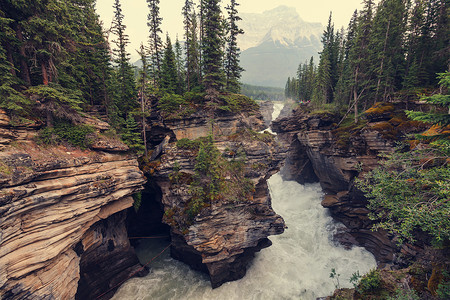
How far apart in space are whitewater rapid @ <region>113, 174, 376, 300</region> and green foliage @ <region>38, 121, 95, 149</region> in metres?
15.8

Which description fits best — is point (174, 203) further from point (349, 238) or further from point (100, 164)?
point (349, 238)

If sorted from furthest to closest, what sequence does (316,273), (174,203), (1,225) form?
(316,273) < (174,203) < (1,225)

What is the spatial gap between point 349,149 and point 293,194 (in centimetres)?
1628

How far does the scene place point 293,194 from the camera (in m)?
36.4

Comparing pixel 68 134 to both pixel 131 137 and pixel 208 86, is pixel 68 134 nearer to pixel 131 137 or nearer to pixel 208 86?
pixel 131 137

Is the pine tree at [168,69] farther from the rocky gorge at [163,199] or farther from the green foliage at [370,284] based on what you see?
the green foliage at [370,284]

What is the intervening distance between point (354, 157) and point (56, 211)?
31426 millimetres

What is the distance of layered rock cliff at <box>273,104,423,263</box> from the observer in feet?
65.5

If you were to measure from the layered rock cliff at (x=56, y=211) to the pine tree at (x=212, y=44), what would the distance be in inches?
512

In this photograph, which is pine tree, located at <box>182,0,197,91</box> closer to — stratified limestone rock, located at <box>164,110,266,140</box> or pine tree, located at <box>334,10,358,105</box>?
stratified limestone rock, located at <box>164,110,266,140</box>

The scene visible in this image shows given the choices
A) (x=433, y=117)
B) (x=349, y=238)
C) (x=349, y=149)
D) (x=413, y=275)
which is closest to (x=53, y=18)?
(x=433, y=117)

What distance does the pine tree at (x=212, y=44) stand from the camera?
68.3 feet

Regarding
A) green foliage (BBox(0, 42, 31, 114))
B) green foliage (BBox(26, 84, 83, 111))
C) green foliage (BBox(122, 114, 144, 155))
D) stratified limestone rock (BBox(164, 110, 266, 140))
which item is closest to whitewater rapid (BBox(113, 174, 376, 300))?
green foliage (BBox(122, 114, 144, 155))

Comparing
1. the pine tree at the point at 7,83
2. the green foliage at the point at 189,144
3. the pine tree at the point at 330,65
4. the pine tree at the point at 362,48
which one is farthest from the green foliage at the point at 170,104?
the pine tree at the point at 330,65
